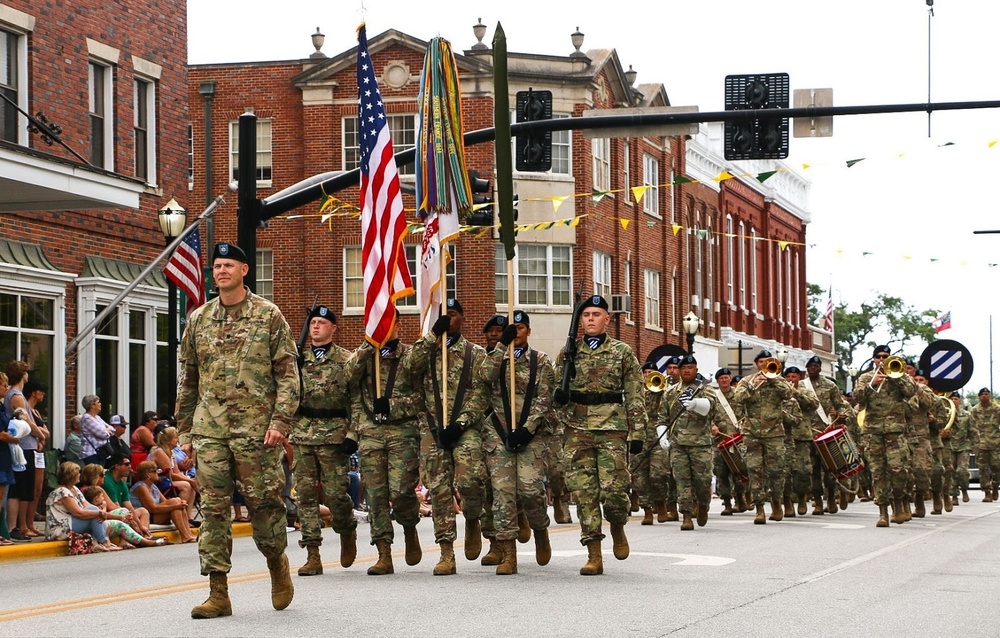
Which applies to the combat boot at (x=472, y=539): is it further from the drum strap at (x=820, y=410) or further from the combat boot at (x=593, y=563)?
the drum strap at (x=820, y=410)

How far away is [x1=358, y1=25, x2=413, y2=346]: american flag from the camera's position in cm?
1486

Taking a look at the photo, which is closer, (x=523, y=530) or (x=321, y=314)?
(x=321, y=314)

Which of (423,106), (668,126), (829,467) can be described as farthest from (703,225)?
(423,106)

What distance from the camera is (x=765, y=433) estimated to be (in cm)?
2225

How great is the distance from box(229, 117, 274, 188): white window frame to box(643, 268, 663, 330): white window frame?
1196 centimetres

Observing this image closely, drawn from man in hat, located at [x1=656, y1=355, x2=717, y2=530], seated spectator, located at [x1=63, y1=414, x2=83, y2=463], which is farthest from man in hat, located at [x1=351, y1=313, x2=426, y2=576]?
seated spectator, located at [x1=63, y1=414, x2=83, y2=463]

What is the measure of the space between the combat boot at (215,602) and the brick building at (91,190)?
12046mm

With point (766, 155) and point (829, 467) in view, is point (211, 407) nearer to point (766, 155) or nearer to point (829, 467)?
point (766, 155)

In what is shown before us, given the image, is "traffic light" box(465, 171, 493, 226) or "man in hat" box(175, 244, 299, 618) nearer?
"man in hat" box(175, 244, 299, 618)

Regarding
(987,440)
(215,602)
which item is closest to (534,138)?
(215,602)

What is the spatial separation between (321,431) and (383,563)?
1152 millimetres

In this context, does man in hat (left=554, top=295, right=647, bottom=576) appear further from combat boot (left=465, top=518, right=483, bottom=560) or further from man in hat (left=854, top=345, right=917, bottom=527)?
man in hat (left=854, top=345, right=917, bottom=527)

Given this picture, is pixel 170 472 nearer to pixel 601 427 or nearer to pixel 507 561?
pixel 507 561

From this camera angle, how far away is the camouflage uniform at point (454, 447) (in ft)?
43.8
